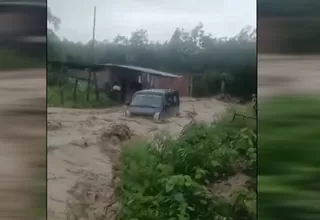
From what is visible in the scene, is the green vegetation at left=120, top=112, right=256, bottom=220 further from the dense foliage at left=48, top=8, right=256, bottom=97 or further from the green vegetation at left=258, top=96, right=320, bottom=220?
the dense foliage at left=48, top=8, right=256, bottom=97

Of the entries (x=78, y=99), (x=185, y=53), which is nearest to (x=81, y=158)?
(x=78, y=99)

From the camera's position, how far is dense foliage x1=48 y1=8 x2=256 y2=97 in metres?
2.91

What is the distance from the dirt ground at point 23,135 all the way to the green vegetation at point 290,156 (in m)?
1.30

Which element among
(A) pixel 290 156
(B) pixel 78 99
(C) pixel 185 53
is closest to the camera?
(A) pixel 290 156

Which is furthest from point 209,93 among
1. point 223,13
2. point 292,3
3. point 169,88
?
point 292,3

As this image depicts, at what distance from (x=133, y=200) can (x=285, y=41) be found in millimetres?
1263

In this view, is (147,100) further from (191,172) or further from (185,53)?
(191,172)

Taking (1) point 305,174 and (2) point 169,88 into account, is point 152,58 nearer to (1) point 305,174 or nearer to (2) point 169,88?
(2) point 169,88

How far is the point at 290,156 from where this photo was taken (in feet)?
9.33

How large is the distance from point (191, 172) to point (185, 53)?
0.69 meters

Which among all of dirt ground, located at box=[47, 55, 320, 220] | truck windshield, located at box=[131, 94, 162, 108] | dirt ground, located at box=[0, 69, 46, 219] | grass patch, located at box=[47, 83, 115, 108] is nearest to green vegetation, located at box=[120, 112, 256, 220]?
dirt ground, located at box=[47, 55, 320, 220]

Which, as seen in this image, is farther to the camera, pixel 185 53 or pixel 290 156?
pixel 185 53

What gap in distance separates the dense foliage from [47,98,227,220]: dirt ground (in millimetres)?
327

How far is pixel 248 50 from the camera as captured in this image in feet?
9.53
